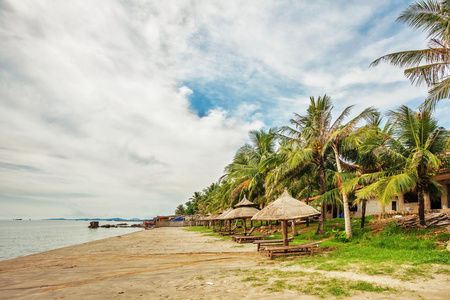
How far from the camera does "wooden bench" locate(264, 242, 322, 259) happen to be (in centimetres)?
993

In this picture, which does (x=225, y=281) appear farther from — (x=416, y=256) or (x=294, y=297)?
(x=416, y=256)

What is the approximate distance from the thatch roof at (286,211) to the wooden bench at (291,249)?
1020mm

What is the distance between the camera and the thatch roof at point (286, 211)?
1062 centimetres

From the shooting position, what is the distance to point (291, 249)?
1013 cm

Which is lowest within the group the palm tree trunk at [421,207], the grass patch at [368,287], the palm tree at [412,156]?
the grass patch at [368,287]

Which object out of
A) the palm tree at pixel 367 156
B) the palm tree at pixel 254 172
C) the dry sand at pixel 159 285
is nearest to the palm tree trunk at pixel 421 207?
the palm tree at pixel 367 156

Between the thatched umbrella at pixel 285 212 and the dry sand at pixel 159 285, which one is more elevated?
the thatched umbrella at pixel 285 212

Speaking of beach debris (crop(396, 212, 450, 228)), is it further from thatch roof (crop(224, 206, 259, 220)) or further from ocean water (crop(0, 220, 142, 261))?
ocean water (crop(0, 220, 142, 261))

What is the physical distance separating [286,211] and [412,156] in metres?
5.78

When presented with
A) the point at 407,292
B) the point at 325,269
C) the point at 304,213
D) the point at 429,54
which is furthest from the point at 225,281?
the point at 429,54

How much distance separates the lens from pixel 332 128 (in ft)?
48.9

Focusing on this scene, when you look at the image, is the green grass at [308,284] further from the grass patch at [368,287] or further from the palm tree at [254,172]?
the palm tree at [254,172]

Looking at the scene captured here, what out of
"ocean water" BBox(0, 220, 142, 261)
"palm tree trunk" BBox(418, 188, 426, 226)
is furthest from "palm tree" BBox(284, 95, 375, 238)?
"ocean water" BBox(0, 220, 142, 261)

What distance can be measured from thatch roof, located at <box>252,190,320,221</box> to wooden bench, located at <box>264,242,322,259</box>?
1020 mm
